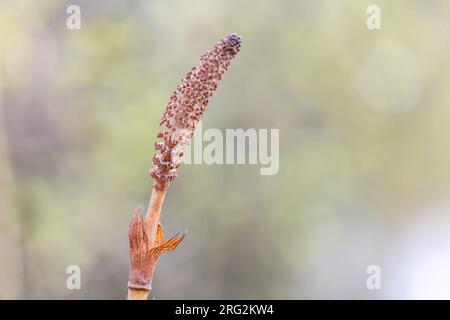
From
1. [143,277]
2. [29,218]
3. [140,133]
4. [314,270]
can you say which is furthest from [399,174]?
[143,277]

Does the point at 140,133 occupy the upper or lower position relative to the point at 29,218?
upper

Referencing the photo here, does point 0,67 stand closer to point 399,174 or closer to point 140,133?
point 140,133

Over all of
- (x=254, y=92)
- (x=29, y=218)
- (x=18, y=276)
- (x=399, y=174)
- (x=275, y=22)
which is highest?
(x=275, y=22)

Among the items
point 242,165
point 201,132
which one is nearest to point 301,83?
point 242,165

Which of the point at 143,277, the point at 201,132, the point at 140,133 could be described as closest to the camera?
the point at 143,277

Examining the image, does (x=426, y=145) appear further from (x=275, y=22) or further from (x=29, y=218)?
(x=29, y=218)

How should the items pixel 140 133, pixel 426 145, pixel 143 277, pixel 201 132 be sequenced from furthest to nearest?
pixel 426 145, pixel 140 133, pixel 201 132, pixel 143 277

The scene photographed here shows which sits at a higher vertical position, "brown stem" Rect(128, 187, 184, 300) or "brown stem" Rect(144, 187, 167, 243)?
"brown stem" Rect(144, 187, 167, 243)

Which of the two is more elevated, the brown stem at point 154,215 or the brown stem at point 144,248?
the brown stem at point 154,215

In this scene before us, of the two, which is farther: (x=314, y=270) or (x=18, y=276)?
(x=314, y=270)
